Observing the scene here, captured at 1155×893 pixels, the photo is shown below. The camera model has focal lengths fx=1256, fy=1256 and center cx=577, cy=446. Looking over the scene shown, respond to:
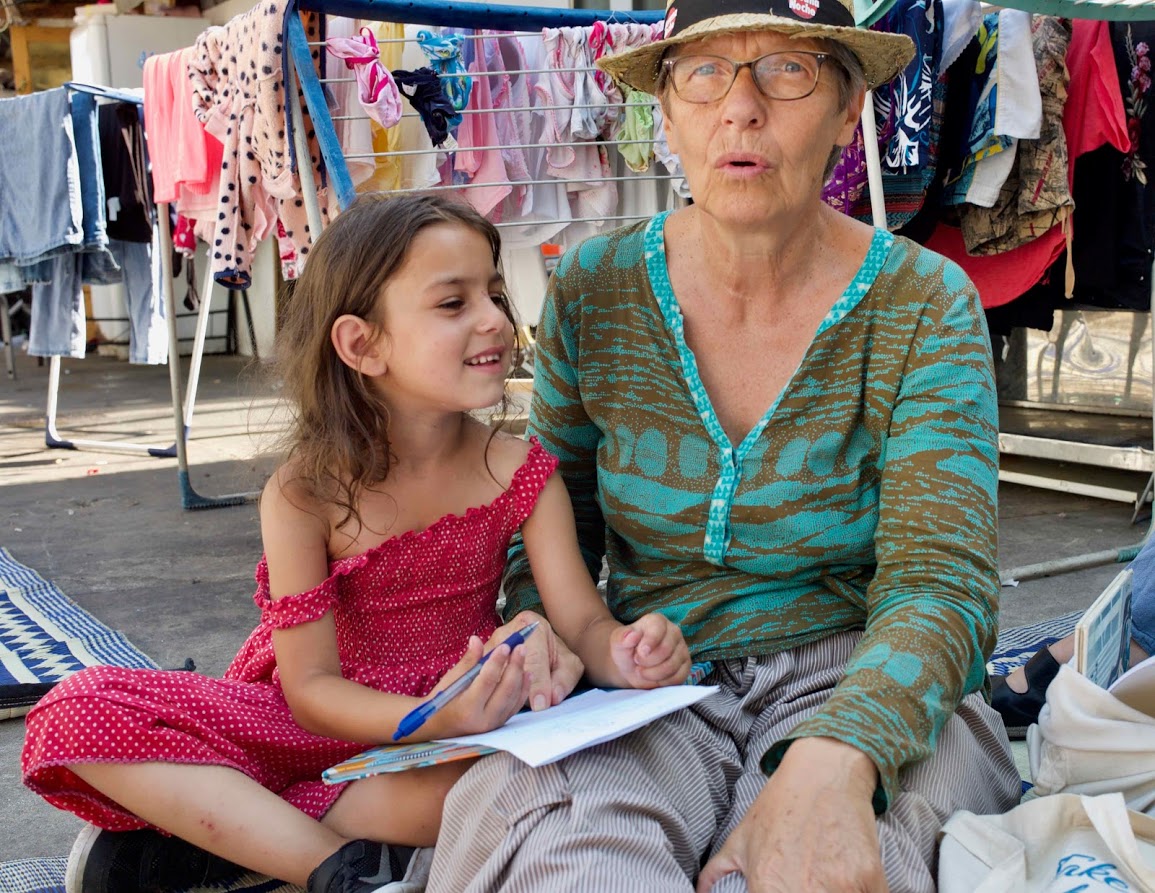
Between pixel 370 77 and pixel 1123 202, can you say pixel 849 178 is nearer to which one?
pixel 1123 202

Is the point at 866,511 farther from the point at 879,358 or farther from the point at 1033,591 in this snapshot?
the point at 1033,591

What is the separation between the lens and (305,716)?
181 cm

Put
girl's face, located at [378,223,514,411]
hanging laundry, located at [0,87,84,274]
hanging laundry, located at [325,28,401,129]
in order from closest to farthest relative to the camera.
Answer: girl's face, located at [378,223,514,411]
hanging laundry, located at [325,28,401,129]
hanging laundry, located at [0,87,84,274]

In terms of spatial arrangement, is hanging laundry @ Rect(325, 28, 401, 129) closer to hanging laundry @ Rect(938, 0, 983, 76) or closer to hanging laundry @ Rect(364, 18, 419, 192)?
hanging laundry @ Rect(364, 18, 419, 192)

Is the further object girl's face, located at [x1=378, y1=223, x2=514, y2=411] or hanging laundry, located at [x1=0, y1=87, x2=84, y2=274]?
hanging laundry, located at [x1=0, y1=87, x2=84, y2=274]

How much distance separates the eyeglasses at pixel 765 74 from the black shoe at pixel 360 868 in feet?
3.71

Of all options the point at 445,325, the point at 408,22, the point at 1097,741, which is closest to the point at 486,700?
the point at 445,325

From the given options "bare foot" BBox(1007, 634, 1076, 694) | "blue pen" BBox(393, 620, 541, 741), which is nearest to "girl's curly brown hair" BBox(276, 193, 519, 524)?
"blue pen" BBox(393, 620, 541, 741)

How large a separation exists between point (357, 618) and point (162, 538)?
2867mm

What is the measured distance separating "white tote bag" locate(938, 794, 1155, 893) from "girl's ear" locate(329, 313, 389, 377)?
3.46ft

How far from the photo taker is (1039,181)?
4051 millimetres

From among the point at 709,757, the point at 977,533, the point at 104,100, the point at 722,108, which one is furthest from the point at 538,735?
the point at 104,100

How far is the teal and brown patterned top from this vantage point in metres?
1.58

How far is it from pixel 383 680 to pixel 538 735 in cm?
53
